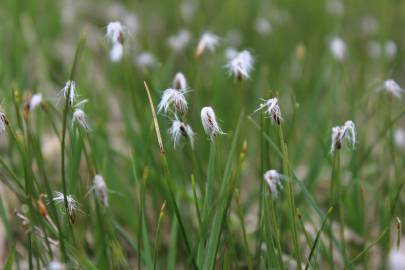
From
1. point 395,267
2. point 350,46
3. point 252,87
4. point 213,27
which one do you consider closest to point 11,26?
point 213,27

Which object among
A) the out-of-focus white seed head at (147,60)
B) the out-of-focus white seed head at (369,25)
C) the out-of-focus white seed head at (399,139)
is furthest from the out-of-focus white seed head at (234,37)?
the out-of-focus white seed head at (399,139)

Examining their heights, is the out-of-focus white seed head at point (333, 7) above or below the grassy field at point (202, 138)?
above

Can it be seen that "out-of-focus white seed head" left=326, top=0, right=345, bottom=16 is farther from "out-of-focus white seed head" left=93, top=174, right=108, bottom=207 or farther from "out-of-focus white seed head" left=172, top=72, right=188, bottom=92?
"out-of-focus white seed head" left=93, top=174, right=108, bottom=207

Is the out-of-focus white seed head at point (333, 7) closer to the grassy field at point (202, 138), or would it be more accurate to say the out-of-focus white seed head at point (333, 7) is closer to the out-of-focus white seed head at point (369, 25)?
the grassy field at point (202, 138)

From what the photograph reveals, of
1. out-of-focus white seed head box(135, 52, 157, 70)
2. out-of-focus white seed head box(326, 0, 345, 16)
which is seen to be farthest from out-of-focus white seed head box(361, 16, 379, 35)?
out-of-focus white seed head box(135, 52, 157, 70)

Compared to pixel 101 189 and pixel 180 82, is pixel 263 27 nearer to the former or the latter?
pixel 180 82

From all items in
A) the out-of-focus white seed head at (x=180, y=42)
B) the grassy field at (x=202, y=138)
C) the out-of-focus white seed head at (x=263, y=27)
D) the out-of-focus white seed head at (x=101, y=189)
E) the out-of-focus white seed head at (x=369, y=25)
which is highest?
the out-of-focus white seed head at (x=369, y=25)

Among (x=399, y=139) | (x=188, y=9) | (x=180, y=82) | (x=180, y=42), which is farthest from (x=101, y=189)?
(x=188, y=9)

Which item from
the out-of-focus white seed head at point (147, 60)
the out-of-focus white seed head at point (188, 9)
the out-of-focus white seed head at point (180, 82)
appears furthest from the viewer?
the out-of-focus white seed head at point (188, 9)

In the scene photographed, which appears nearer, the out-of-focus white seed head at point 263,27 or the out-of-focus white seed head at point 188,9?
the out-of-focus white seed head at point 263,27
